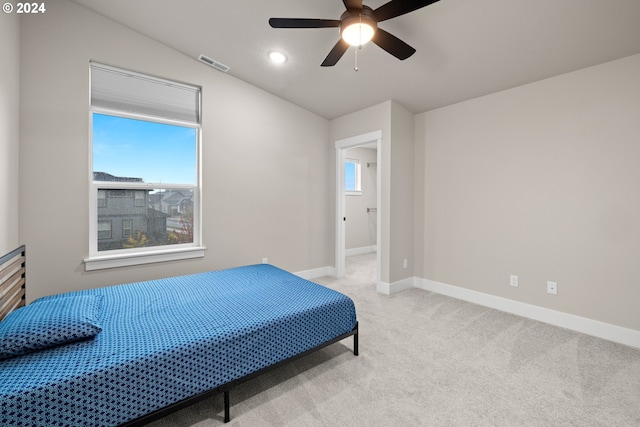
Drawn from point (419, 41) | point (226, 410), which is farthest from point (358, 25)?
point (226, 410)

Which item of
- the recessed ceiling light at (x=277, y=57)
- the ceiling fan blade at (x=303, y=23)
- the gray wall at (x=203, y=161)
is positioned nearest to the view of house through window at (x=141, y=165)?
the gray wall at (x=203, y=161)

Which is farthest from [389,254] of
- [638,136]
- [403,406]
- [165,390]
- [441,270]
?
[165,390]

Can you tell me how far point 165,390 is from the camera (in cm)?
146

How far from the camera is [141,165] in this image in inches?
127

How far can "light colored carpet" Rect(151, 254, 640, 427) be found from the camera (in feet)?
5.49

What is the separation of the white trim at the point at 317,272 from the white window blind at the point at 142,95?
2.63 m

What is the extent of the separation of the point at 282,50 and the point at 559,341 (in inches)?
153

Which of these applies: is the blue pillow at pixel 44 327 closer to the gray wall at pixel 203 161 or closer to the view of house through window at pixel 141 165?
the gray wall at pixel 203 161

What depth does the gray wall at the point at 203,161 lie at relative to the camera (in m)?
2.62

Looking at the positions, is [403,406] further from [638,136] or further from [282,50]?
[282,50]

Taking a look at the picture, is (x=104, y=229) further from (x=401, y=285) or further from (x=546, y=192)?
(x=546, y=192)

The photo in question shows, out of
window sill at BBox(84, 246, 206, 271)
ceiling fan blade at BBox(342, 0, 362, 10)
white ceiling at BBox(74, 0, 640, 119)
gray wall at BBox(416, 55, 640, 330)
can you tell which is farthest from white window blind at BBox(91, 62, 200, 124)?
gray wall at BBox(416, 55, 640, 330)

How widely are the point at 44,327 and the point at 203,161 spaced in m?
2.41

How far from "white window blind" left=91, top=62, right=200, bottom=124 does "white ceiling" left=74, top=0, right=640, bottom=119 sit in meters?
0.46
